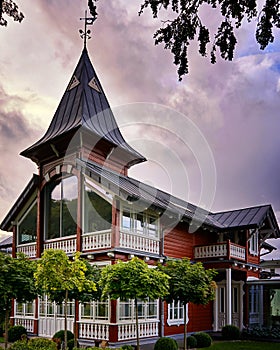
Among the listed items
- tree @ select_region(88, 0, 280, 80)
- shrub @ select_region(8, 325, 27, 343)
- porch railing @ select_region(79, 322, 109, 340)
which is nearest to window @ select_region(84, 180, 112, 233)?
porch railing @ select_region(79, 322, 109, 340)

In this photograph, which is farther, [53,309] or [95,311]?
[53,309]

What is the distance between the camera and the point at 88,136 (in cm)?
1705

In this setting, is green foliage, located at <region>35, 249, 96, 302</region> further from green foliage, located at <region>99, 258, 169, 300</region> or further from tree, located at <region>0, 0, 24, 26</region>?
tree, located at <region>0, 0, 24, 26</region>

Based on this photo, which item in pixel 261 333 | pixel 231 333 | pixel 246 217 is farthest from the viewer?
pixel 246 217

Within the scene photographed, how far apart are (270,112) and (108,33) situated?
18.4 ft

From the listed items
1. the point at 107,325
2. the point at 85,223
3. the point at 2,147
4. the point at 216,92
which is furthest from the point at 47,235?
the point at 216,92

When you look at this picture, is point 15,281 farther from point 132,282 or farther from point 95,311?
point 132,282

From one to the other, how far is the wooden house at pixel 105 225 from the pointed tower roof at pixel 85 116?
0.05m

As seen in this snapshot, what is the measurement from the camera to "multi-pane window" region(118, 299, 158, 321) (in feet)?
48.1

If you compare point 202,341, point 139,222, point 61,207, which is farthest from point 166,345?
point 61,207

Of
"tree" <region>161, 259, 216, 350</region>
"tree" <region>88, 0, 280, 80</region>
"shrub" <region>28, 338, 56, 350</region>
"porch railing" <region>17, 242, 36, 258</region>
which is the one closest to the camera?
"tree" <region>88, 0, 280, 80</region>

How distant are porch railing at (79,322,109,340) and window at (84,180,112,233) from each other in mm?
3139

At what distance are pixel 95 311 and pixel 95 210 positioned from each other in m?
3.40

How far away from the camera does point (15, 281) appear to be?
41.9ft
